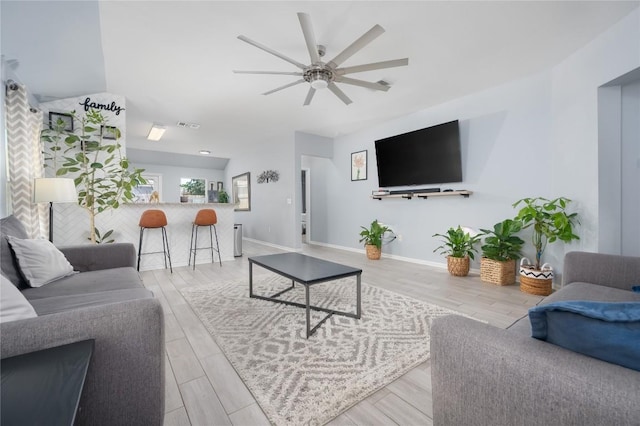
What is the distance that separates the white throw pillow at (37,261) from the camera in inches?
65.4

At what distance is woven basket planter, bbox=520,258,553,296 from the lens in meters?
2.84

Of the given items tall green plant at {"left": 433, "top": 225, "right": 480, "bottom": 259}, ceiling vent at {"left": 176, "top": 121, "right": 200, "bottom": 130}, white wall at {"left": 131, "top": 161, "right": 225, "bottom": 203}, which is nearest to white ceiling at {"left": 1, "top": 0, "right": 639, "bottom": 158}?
ceiling vent at {"left": 176, "top": 121, "right": 200, "bottom": 130}

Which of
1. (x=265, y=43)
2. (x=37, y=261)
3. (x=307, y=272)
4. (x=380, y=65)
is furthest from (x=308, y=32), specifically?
(x=37, y=261)

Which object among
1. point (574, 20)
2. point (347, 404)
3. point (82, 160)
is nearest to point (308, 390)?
point (347, 404)

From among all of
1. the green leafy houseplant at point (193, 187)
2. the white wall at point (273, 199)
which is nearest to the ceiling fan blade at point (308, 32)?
the white wall at point (273, 199)

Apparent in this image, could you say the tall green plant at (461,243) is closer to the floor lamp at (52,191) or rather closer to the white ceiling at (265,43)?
the white ceiling at (265,43)

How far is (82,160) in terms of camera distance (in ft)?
11.1

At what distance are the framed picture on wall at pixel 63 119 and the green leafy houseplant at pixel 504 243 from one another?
19.1 ft

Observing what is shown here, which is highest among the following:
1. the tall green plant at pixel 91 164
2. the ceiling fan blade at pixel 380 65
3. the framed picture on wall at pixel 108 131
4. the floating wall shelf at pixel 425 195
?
the ceiling fan blade at pixel 380 65

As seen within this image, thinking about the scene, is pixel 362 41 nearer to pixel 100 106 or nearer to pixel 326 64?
pixel 326 64

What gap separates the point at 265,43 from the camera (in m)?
2.67

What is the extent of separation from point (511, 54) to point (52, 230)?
5.75 m

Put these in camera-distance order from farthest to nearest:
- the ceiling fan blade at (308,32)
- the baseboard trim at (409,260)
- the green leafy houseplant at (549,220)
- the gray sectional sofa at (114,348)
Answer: the baseboard trim at (409,260)
the green leafy houseplant at (549,220)
the ceiling fan blade at (308,32)
the gray sectional sofa at (114,348)

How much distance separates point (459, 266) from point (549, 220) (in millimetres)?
1111
